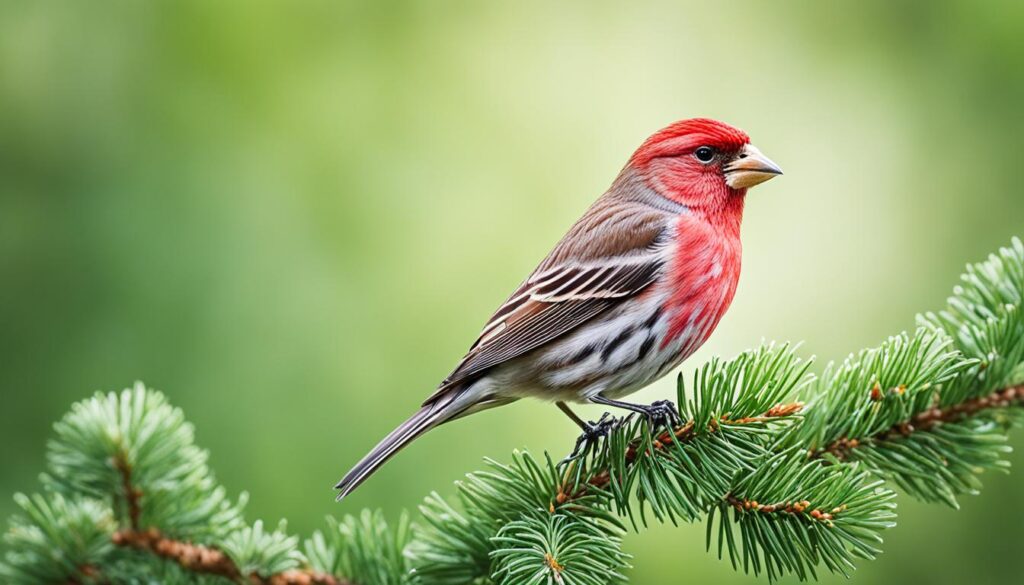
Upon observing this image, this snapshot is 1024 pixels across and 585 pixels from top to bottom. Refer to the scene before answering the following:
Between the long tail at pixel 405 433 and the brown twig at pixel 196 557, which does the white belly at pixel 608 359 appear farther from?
the brown twig at pixel 196 557

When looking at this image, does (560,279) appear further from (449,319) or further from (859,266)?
(859,266)

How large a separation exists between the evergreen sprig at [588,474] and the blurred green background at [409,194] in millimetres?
839

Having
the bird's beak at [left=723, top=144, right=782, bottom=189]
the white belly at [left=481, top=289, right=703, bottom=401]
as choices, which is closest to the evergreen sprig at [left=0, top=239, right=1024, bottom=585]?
the white belly at [left=481, top=289, right=703, bottom=401]

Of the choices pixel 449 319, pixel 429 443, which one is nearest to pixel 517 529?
Result: pixel 429 443

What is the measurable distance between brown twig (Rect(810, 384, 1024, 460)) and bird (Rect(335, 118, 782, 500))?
0.70 m

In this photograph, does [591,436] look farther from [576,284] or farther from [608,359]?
[576,284]

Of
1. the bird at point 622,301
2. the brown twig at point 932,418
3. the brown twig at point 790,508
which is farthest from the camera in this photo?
the bird at point 622,301

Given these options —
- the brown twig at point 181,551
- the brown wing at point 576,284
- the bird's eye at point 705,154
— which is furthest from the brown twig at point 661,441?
the bird's eye at point 705,154

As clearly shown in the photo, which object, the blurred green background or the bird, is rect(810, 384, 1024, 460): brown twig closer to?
the bird

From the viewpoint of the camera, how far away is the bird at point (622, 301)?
3295mm

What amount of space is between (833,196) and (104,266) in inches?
126

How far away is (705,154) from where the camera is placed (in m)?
3.71

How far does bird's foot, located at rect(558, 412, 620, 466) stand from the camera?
2676 mm

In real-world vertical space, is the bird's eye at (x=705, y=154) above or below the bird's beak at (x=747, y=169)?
above
